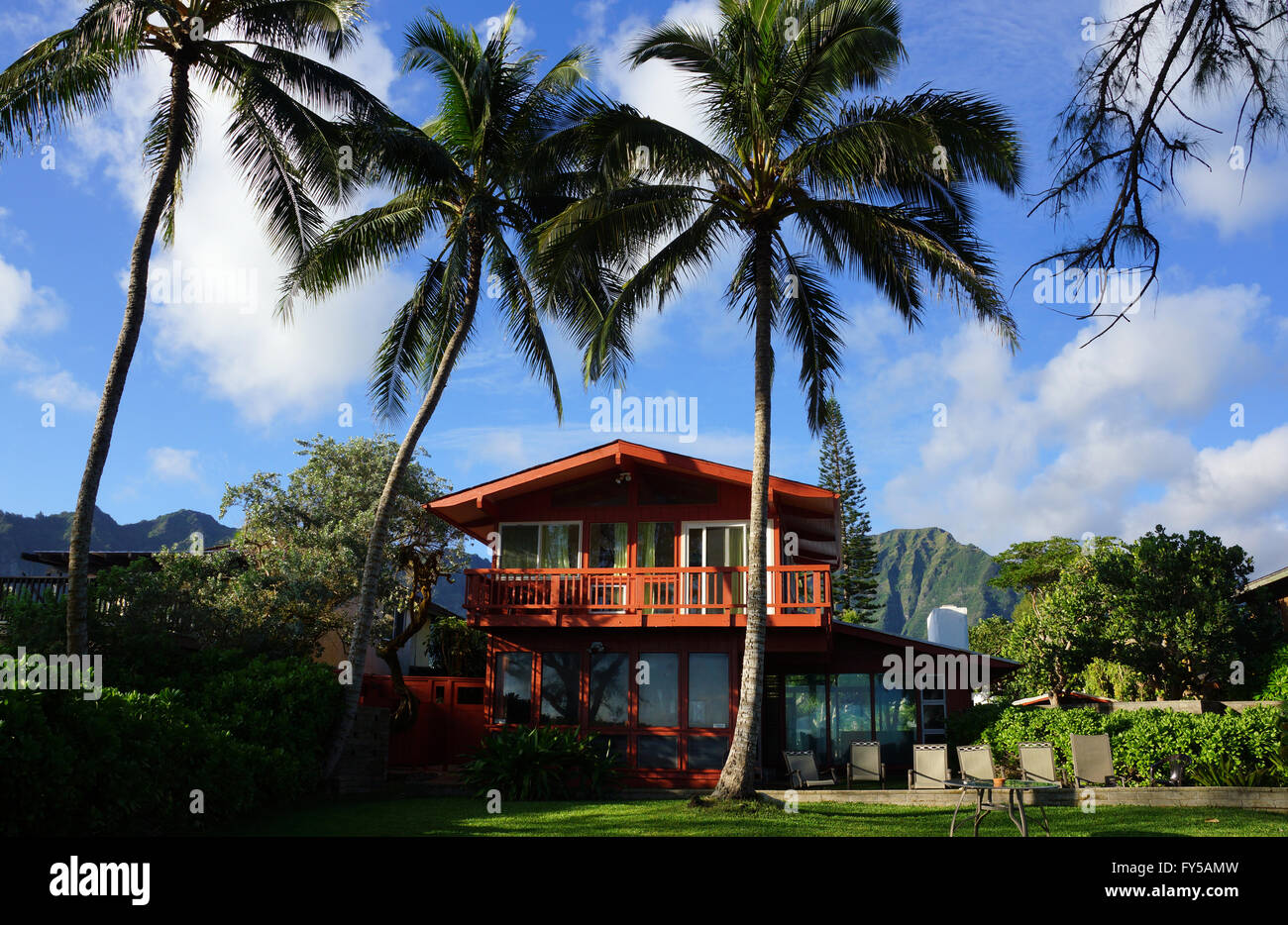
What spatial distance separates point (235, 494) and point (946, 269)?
19743 millimetres

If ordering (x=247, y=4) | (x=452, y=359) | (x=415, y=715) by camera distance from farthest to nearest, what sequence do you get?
(x=415, y=715) → (x=452, y=359) → (x=247, y=4)

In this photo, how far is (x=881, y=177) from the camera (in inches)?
599

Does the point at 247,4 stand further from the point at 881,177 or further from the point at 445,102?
the point at 881,177

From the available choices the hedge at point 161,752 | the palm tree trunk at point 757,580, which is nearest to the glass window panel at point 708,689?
the palm tree trunk at point 757,580

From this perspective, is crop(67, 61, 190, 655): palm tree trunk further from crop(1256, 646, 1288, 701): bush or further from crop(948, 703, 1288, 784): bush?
crop(1256, 646, 1288, 701): bush

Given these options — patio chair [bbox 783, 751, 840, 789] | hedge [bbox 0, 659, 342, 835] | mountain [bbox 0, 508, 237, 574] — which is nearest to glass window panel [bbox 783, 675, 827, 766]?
patio chair [bbox 783, 751, 840, 789]

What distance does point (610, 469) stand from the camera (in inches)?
790

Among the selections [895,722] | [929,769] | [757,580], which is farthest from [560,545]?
[929,769]

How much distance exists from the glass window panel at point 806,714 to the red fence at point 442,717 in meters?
7.18

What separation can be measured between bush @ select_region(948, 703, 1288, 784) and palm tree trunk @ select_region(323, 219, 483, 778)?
1232cm

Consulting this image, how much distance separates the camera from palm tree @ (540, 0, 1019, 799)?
1424cm

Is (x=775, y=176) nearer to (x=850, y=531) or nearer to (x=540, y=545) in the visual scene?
(x=540, y=545)
